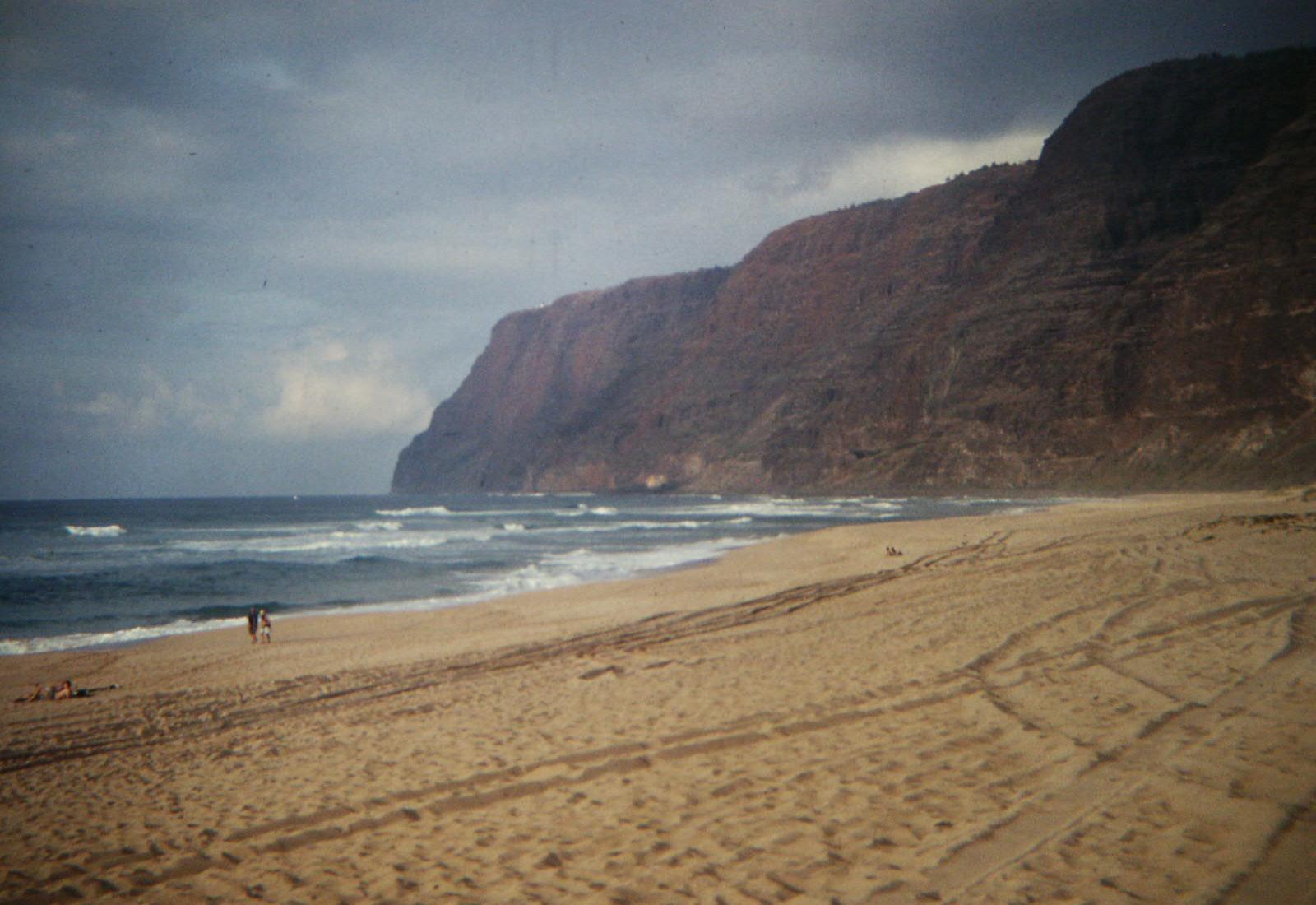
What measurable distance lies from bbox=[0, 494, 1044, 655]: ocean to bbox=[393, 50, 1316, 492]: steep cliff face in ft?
46.8

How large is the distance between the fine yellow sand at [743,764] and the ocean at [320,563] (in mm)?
7976

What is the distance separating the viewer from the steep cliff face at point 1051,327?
5019 centimetres

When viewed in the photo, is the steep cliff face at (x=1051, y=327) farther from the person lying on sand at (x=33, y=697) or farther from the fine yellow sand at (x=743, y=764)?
the person lying on sand at (x=33, y=697)

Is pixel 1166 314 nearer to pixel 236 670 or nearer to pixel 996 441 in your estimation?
pixel 996 441

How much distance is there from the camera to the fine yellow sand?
12.3 ft

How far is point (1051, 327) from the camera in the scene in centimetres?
6412

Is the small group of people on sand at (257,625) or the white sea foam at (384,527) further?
the white sea foam at (384,527)

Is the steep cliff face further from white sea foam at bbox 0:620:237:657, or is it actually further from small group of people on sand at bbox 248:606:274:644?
white sea foam at bbox 0:620:237:657

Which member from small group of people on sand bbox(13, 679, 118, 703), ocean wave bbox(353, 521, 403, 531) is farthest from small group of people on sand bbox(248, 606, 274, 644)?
ocean wave bbox(353, 521, 403, 531)

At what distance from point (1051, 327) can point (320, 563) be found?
198ft

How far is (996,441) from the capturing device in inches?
2566

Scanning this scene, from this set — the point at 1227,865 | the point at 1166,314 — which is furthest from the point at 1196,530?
the point at 1166,314

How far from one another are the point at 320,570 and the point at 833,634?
23438 millimetres

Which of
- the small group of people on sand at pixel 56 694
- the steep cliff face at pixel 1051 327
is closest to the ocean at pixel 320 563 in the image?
the small group of people on sand at pixel 56 694
